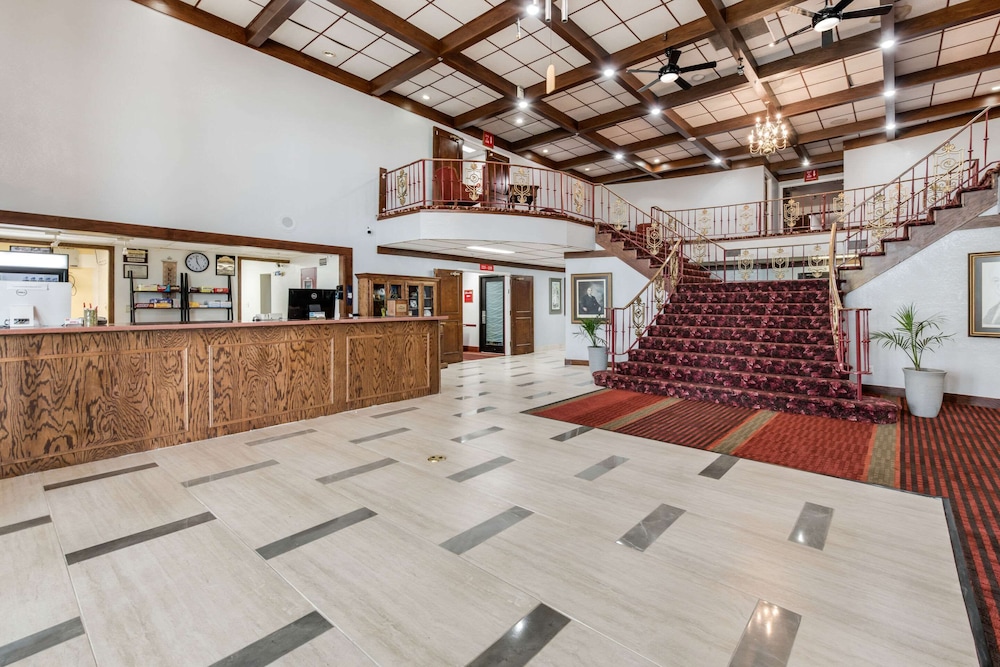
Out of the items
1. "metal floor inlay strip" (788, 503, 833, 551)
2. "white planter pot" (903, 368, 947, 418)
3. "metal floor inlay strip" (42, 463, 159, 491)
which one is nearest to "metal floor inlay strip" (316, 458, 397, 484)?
"metal floor inlay strip" (42, 463, 159, 491)

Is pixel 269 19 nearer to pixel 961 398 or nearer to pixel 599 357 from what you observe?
pixel 599 357

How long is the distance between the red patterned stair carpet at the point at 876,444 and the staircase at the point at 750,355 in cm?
20

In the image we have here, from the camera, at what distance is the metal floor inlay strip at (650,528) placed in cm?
233

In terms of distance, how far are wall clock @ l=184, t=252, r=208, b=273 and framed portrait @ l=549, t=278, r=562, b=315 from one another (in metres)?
8.65

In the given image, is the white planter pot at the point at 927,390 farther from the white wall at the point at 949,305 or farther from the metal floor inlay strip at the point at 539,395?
the metal floor inlay strip at the point at 539,395

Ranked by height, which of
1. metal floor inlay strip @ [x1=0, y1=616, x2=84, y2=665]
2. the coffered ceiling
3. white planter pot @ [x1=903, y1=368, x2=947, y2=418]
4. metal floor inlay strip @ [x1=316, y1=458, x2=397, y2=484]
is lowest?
metal floor inlay strip @ [x1=0, y1=616, x2=84, y2=665]

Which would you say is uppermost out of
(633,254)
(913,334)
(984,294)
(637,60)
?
(637,60)

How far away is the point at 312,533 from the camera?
96.0 inches

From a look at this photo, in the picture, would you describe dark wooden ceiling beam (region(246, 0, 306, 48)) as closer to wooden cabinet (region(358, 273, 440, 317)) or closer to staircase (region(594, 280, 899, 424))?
wooden cabinet (region(358, 273, 440, 317))

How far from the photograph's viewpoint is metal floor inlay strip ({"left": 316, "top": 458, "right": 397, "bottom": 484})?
10.6 ft

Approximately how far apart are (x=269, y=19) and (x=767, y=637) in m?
8.63

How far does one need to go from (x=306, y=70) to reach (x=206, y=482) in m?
7.46

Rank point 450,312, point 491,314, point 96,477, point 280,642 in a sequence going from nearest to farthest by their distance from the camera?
point 280,642 → point 96,477 → point 450,312 → point 491,314

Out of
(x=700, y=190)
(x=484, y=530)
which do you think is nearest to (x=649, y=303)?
(x=700, y=190)
